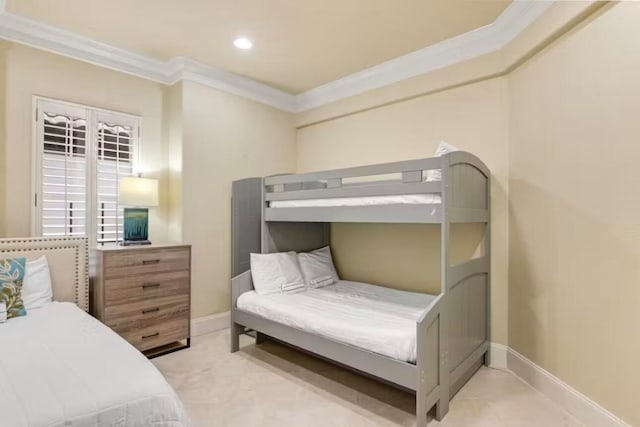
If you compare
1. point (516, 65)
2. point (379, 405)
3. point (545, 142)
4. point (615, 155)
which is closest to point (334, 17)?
point (516, 65)

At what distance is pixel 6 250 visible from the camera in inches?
94.3

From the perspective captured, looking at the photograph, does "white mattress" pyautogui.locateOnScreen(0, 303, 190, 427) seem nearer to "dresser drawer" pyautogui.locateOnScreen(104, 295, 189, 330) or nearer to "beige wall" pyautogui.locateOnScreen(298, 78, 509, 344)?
"dresser drawer" pyautogui.locateOnScreen(104, 295, 189, 330)

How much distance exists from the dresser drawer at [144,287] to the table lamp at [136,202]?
0.36 metres

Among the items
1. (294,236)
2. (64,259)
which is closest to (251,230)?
(294,236)

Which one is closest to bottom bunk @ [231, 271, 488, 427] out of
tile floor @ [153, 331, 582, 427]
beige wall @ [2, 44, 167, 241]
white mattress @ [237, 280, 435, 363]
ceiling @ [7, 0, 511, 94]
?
white mattress @ [237, 280, 435, 363]

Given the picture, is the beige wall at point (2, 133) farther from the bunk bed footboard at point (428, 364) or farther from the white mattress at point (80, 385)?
the bunk bed footboard at point (428, 364)

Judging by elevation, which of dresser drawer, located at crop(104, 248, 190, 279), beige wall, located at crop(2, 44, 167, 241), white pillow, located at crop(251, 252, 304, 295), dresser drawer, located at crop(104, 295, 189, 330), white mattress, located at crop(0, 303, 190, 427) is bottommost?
dresser drawer, located at crop(104, 295, 189, 330)

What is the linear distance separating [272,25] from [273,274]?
2100 millimetres

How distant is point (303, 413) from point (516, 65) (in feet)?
9.68

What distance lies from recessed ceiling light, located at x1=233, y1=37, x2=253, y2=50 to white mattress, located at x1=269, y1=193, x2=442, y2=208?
142 centimetres

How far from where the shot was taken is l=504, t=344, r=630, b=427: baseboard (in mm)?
1843

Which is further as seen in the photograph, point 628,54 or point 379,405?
point 379,405

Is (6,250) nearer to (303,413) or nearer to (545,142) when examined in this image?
(303,413)

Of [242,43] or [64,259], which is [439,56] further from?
[64,259]
